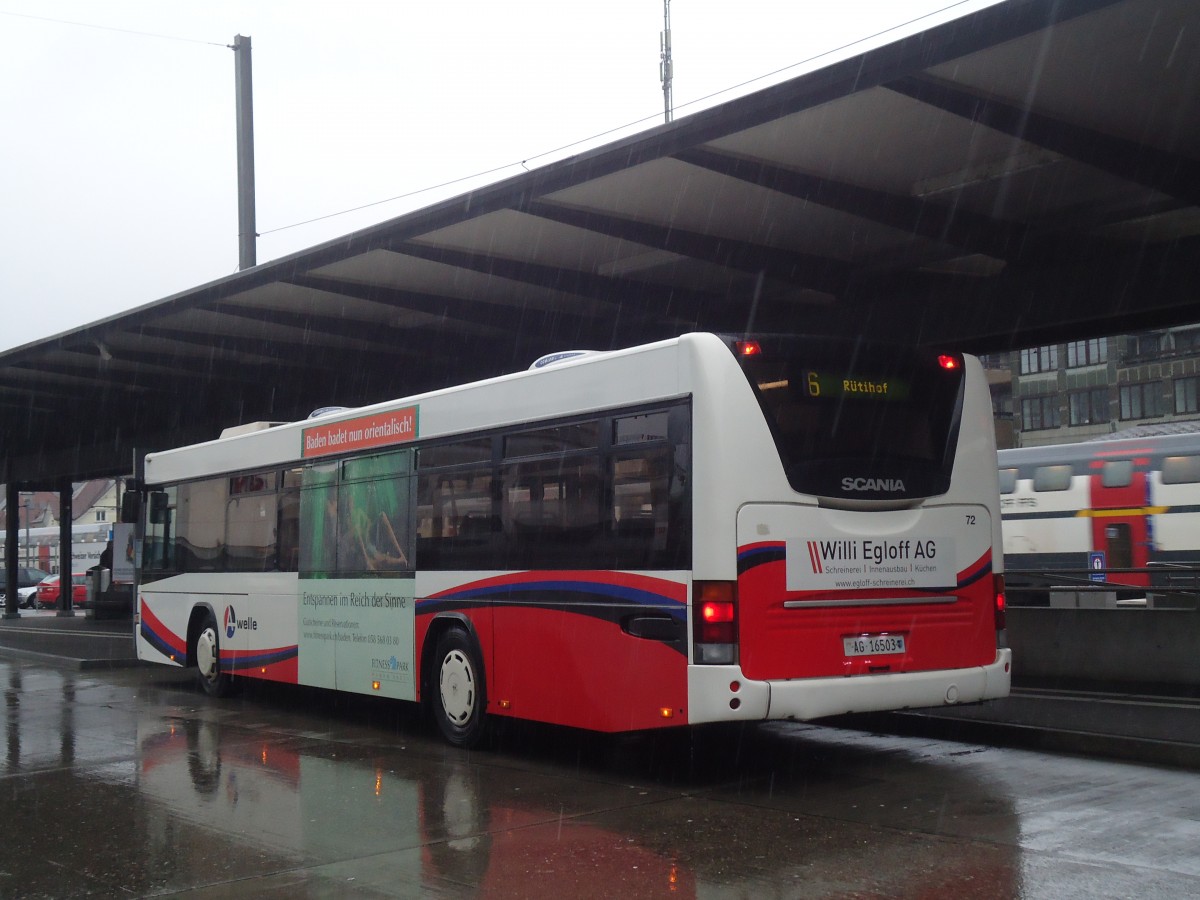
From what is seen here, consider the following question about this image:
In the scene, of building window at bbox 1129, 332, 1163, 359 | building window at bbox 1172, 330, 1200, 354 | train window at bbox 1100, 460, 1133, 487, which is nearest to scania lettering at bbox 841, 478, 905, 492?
train window at bbox 1100, 460, 1133, 487

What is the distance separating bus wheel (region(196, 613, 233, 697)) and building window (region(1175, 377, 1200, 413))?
66.1m

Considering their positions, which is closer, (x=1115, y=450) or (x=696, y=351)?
(x=696, y=351)

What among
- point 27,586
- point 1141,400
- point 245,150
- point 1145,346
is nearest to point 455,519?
point 245,150

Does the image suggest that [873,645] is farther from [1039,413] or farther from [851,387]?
[1039,413]

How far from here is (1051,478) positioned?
104 feet

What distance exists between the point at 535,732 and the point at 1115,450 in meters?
22.7

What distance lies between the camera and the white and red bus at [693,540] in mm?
8469

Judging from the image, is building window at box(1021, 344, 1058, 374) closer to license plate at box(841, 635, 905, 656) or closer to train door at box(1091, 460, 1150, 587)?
train door at box(1091, 460, 1150, 587)

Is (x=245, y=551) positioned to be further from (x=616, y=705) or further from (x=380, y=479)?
(x=616, y=705)

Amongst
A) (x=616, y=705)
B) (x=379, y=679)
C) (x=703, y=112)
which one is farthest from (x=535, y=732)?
(x=703, y=112)

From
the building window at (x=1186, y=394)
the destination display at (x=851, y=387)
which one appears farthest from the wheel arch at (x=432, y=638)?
the building window at (x=1186, y=394)

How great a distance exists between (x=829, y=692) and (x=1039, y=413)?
73403 mm

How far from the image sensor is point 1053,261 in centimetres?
1392

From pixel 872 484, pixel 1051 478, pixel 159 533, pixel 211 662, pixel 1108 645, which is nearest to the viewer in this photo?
pixel 872 484
